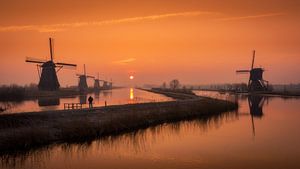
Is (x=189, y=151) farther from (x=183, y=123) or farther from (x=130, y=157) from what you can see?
(x=183, y=123)

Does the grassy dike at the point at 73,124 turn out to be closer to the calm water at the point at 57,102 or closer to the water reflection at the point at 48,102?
the calm water at the point at 57,102

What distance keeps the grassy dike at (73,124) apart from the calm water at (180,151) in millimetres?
1666

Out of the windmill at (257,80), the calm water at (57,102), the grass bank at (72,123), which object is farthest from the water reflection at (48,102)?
the windmill at (257,80)

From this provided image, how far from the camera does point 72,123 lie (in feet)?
87.9

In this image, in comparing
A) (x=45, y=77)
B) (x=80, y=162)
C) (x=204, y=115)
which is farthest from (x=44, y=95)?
(x=80, y=162)

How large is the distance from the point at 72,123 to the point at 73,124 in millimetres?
269

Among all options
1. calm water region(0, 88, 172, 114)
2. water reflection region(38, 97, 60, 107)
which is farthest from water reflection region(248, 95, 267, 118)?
water reflection region(38, 97, 60, 107)

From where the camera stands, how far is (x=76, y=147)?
22297 millimetres

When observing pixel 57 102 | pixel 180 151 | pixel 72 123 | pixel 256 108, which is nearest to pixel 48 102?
pixel 57 102

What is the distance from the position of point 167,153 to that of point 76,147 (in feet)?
22.6

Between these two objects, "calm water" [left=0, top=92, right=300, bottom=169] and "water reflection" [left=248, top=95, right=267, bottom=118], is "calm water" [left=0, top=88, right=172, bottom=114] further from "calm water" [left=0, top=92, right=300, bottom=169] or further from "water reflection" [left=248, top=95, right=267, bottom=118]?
"water reflection" [left=248, top=95, right=267, bottom=118]

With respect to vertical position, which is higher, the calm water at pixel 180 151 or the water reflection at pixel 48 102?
the water reflection at pixel 48 102

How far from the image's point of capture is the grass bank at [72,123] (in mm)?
22016

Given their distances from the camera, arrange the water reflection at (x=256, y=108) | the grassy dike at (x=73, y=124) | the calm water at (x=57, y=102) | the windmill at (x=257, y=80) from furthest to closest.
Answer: the windmill at (x=257, y=80) → the water reflection at (x=256, y=108) → the calm water at (x=57, y=102) → the grassy dike at (x=73, y=124)
